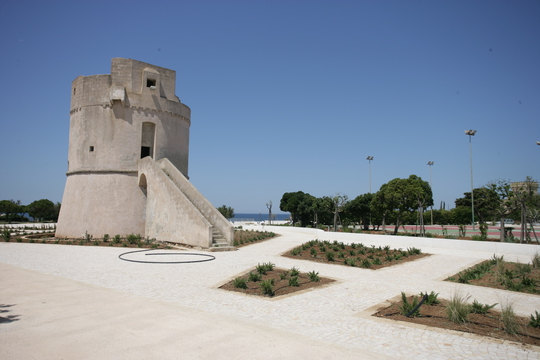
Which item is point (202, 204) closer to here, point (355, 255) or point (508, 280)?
point (355, 255)

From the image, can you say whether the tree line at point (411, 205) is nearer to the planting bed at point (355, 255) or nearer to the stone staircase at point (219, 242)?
the planting bed at point (355, 255)

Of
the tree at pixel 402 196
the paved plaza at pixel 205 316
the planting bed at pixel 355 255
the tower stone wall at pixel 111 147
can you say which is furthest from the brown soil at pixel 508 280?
the tower stone wall at pixel 111 147

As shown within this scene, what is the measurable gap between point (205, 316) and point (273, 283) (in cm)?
304

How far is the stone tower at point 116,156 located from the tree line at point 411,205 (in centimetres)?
1534

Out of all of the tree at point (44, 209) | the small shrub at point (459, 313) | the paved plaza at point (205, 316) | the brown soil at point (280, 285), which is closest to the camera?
the paved plaza at point (205, 316)

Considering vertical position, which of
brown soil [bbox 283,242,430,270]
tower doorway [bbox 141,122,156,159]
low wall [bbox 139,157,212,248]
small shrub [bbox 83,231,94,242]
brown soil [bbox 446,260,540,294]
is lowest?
brown soil [bbox 446,260,540,294]

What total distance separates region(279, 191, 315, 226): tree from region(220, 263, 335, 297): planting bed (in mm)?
35145

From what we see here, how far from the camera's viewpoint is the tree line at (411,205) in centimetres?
2080

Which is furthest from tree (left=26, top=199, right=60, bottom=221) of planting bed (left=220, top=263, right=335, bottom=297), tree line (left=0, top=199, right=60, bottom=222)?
planting bed (left=220, top=263, right=335, bottom=297)

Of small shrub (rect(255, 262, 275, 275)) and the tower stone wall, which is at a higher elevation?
the tower stone wall

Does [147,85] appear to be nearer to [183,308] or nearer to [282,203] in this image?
[183,308]

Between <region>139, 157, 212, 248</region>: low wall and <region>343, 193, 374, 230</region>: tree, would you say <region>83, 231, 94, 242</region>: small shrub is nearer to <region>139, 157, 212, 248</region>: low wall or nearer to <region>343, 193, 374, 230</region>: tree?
<region>139, 157, 212, 248</region>: low wall

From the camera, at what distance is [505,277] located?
1030 cm

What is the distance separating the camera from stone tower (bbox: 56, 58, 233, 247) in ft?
67.8
